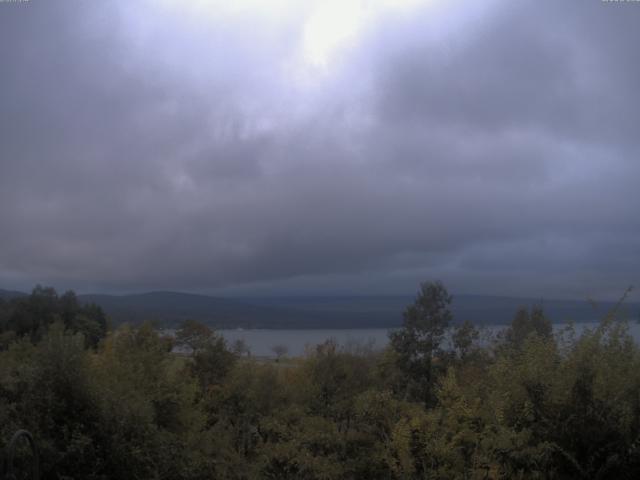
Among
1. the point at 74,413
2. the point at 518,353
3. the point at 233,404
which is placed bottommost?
the point at 233,404

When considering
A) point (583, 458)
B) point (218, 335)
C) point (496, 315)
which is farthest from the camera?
point (496, 315)

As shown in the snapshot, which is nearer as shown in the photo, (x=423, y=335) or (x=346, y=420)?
(x=346, y=420)

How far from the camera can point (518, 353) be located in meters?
12.2

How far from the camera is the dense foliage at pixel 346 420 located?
10.2 meters

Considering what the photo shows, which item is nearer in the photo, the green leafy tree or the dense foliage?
the dense foliage

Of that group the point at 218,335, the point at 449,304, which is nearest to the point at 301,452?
the point at 449,304

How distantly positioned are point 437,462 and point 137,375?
24.0 ft

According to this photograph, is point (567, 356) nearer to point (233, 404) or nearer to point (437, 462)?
point (437, 462)

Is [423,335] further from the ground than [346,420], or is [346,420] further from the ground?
[423,335]

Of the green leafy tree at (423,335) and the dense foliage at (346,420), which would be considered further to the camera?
the green leafy tree at (423,335)

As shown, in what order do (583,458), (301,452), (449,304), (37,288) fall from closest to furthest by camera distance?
(583,458) < (301,452) < (449,304) < (37,288)

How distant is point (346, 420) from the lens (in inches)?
676

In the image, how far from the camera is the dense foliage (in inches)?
400

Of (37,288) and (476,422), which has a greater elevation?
(37,288)
